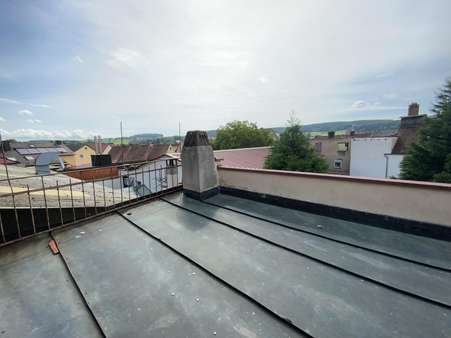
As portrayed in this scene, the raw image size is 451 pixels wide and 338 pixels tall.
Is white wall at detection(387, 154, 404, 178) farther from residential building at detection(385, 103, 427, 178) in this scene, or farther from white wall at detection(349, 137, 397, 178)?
white wall at detection(349, 137, 397, 178)

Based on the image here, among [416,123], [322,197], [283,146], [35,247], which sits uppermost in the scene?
[416,123]

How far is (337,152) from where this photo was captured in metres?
21.0

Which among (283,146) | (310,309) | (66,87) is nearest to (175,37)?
(66,87)

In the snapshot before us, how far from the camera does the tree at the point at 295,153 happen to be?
1063cm

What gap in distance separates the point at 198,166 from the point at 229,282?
9.28 ft

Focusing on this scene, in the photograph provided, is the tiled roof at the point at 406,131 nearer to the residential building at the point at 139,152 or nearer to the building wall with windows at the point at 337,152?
the building wall with windows at the point at 337,152

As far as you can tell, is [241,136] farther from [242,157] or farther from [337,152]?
[337,152]

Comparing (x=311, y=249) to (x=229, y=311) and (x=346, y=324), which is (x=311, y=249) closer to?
(x=346, y=324)

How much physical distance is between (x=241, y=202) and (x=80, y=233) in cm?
304

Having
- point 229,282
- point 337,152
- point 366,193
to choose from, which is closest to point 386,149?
point 337,152

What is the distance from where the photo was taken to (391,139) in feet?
52.6

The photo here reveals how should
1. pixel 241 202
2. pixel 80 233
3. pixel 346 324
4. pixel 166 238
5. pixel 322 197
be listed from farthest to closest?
pixel 241 202
pixel 322 197
pixel 80 233
pixel 166 238
pixel 346 324

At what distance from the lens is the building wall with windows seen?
20250 millimetres

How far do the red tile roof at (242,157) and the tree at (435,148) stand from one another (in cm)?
809
